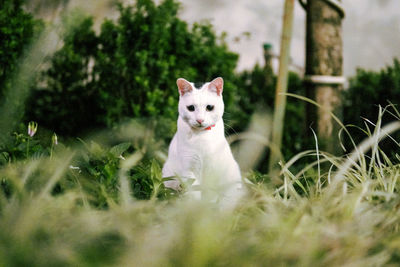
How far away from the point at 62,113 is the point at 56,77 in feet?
1.20

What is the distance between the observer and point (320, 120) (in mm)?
3277

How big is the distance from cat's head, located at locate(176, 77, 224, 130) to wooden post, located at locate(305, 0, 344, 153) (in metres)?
1.52

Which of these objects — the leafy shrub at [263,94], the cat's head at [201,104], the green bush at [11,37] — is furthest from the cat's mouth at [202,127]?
the leafy shrub at [263,94]

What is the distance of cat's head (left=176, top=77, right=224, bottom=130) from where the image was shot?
1.92 m

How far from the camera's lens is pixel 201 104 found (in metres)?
1.93

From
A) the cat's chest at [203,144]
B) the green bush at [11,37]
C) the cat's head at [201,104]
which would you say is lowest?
the cat's chest at [203,144]

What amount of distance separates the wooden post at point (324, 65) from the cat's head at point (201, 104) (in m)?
1.52

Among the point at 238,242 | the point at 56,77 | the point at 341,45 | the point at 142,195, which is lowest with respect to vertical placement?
the point at 142,195

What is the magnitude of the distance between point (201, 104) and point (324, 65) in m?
1.69

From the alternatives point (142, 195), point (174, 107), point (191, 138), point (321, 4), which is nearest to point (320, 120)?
point (321, 4)

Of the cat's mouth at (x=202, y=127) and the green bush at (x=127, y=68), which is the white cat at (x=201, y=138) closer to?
the cat's mouth at (x=202, y=127)

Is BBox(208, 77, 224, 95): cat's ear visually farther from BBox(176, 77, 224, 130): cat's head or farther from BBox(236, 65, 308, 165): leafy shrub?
BBox(236, 65, 308, 165): leafy shrub

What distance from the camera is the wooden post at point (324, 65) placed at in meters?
3.26

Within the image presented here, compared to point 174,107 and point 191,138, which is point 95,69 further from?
point 191,138
